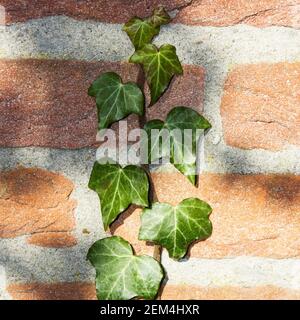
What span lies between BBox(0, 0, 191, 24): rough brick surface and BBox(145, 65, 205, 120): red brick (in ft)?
0.25

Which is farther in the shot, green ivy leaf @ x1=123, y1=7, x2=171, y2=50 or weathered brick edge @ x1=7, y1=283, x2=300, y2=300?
weathered brick edge @ x1=7, y1=283, x2=300, y2=300

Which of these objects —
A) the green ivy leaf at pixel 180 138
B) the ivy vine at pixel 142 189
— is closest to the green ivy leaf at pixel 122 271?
the ivy vine at pixel 142 189

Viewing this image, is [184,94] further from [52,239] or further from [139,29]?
A: [52,239]

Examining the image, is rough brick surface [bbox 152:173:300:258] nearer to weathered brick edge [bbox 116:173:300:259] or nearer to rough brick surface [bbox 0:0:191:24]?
weathered brick edge [bbox 116:173:300:259]

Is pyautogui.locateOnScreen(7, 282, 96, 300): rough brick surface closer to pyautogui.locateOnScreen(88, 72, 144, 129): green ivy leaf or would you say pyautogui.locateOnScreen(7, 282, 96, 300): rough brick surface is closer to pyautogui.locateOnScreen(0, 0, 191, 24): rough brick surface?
pyautogui.locateOnScreen(88, 72, 144, 129): green ivy leaf

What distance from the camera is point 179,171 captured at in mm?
674

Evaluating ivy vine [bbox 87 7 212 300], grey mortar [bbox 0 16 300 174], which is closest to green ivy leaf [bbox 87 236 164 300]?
ivy vine [bbox 87 7 212 300]

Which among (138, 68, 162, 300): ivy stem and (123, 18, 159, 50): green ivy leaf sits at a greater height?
(123, 18, 159, 50): green ivy leaf

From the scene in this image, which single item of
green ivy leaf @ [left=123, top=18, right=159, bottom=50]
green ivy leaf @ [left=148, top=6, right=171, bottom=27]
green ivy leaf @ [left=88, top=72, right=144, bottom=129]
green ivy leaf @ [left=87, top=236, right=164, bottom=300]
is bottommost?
green ivy leaf @ [left=87, top=236, right=164, bottom=300]

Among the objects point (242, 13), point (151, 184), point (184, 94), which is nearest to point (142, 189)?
point (151, 184)

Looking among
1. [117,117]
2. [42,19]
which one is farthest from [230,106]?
[42,19]

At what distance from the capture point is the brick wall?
2.07 ft

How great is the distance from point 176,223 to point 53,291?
0.19 metres

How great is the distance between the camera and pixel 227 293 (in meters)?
0.72
